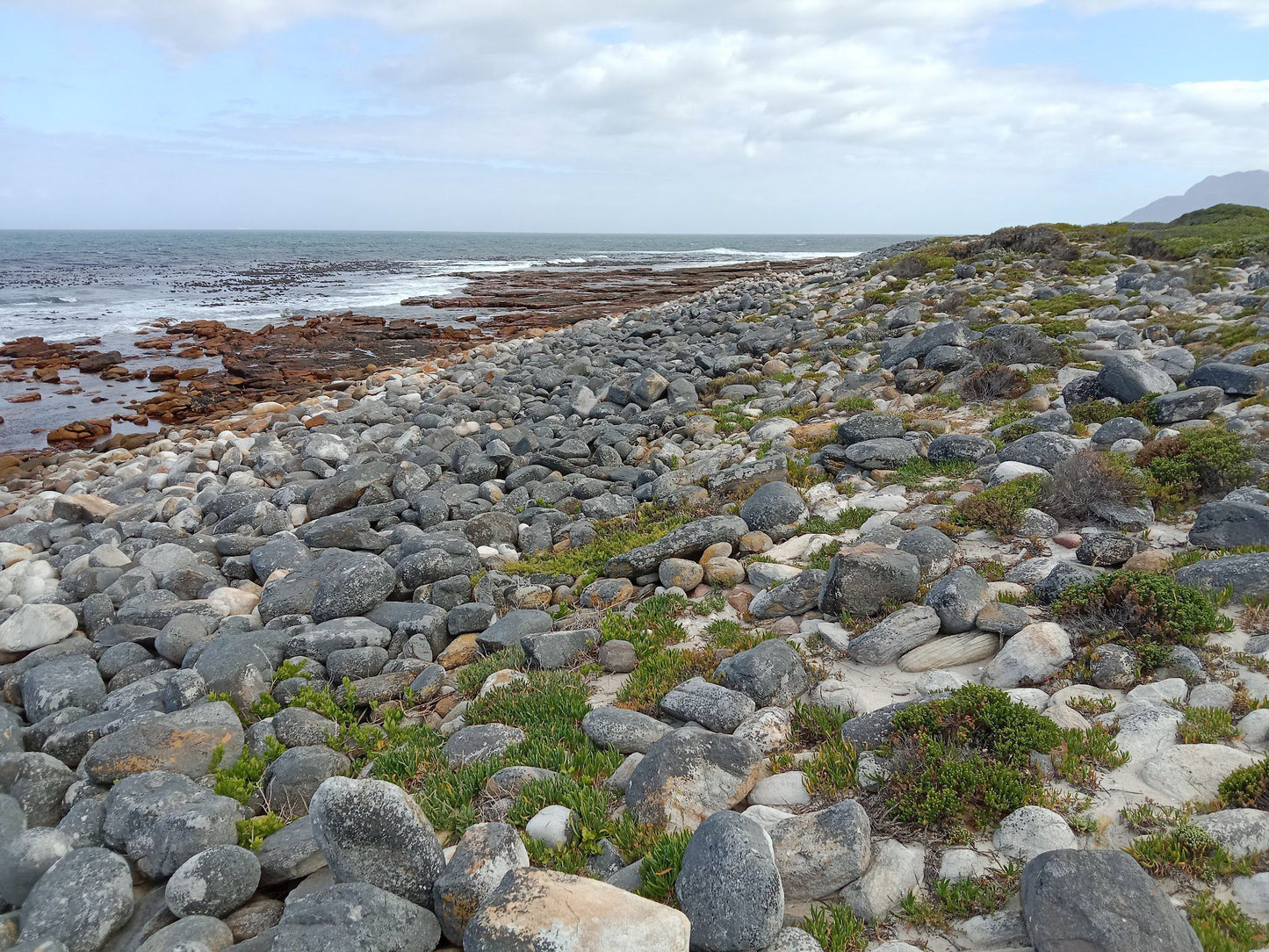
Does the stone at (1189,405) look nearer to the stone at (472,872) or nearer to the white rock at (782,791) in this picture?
the white rock at (782,791)

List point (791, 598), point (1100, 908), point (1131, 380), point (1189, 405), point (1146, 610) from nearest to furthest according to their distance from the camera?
point (1100, 908), point (1146, 610), point (791, 598), point (1189, 405), point (1131, 380)

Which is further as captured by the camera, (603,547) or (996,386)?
(996,386)

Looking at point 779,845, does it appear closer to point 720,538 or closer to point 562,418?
point 720,538

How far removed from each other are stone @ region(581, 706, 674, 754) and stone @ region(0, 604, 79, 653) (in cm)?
602

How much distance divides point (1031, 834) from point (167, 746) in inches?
211

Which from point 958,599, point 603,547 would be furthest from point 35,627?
point 958,599

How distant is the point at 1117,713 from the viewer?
4.24 metres

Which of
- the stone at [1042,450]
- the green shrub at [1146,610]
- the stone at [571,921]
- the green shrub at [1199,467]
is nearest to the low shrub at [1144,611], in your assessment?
the green shrub at [1146,610]

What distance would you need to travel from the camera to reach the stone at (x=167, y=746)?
498cm

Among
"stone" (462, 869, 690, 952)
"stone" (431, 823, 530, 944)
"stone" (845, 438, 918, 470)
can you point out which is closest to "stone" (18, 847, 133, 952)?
"stone" (431, 823, 530, 944)

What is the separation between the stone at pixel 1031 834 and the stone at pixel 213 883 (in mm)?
3844

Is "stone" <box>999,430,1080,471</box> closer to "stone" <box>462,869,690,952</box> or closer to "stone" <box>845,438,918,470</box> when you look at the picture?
"stone" <box>845,438,918,470</box>

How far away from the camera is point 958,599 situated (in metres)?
5.41

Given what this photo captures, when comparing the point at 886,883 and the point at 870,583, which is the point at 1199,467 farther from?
the point at 886,883
